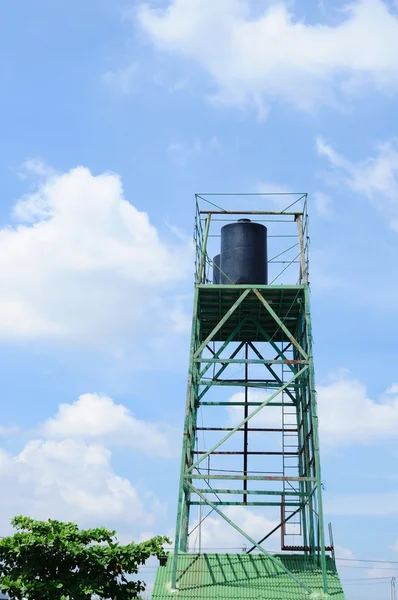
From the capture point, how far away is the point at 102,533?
30.7 m

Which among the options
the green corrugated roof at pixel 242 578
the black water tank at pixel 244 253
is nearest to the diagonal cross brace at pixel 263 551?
the green corrugated roof at pixel 242 578

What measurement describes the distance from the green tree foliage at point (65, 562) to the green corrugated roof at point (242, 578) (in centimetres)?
219

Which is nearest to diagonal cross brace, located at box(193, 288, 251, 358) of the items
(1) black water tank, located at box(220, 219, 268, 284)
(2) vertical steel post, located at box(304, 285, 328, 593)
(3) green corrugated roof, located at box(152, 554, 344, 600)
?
(1) black water tank, located at box(220, 219, 268, 284)

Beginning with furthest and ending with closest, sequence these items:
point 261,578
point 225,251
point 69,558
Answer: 1. point 225,251
2. point 69,558
3. point 261,578

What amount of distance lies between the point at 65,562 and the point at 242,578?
681cm

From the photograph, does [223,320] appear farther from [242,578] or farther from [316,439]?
[242,578]

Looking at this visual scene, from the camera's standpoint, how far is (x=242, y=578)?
27969 mm

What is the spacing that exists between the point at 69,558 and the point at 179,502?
5049 mm

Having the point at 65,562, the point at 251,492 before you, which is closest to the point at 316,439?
the point at 251,492

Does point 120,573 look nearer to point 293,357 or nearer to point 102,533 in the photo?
point 102,533

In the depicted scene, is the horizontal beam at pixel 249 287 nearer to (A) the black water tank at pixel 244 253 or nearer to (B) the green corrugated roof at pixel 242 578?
(A) the black water tank at pixel 244 253

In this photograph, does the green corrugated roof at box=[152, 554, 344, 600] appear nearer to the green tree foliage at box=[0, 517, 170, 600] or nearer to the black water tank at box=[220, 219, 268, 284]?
the green tree foliage at box=[0, 517, 170, 600]

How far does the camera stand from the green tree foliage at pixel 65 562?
28906 mm

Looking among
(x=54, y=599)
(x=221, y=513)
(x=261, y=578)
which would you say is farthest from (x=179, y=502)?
(x=54, y=599)
